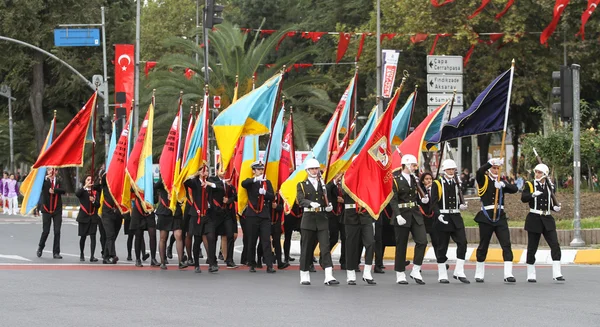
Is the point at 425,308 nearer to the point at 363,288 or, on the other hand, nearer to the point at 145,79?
the point at 363,288

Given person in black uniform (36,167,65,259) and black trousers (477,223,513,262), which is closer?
black trousers (477,223,513,262)

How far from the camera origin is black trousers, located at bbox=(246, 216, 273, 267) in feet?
57.7

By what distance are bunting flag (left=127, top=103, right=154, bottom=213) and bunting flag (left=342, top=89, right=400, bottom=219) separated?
387 centimetres

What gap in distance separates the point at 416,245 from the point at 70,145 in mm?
6981

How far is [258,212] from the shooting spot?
1777 centimetres

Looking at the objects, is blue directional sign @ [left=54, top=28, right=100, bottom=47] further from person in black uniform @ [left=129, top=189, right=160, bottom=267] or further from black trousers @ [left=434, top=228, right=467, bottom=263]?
black trousers @ [left=434, top=228, right=467, bottom=263]

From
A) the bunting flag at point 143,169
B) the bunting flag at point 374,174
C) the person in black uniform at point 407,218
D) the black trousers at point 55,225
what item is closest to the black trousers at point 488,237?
the person in black uniform at point 407,218

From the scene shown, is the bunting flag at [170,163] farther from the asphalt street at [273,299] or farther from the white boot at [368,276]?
the white boot at [368,276]

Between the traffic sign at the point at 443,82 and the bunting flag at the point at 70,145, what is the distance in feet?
25.2

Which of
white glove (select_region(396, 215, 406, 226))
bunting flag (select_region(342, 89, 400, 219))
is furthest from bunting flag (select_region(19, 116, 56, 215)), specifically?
white glove (select_region(396, 215, 406, 226))

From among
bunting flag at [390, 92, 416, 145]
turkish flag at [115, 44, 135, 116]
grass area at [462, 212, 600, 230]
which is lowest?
grass area at [462, 212, 600, 230]

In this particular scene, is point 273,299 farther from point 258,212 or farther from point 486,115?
point 486,115

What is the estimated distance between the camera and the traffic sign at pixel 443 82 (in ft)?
80.6

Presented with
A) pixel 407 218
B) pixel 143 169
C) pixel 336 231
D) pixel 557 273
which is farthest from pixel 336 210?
pixel 557 273
